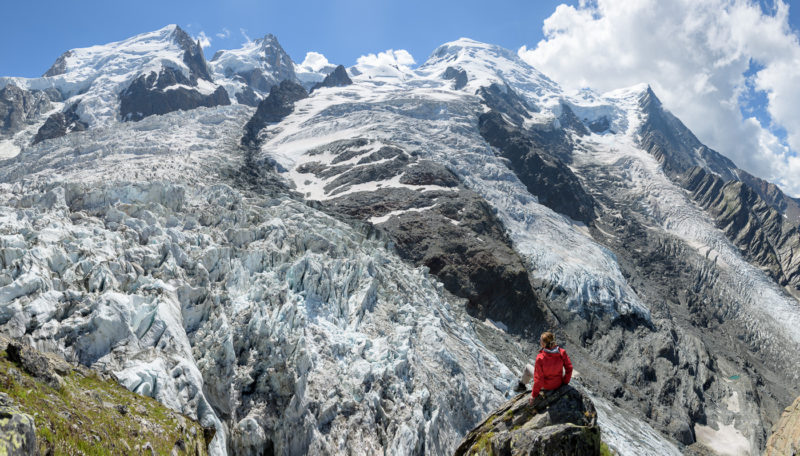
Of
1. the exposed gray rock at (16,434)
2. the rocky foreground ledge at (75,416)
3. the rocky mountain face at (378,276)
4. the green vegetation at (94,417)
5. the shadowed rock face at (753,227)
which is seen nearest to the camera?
the exposed gray rock at (16,434)

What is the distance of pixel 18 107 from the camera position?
17650cm

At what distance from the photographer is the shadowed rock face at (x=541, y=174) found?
131625 mm

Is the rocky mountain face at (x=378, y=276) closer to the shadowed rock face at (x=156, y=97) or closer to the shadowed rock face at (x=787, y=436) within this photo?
the shadowed rock face at (x=156, y=97)

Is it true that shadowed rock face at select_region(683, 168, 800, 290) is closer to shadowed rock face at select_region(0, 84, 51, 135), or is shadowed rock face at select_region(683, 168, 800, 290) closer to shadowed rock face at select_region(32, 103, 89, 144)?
shadowed rock face at select_region(32, 103, 89, 144)

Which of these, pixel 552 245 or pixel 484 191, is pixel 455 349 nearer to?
pixel 552 245

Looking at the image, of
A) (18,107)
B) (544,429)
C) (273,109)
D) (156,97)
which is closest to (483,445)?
Result: (544,429)

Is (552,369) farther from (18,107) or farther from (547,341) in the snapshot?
(18,107)

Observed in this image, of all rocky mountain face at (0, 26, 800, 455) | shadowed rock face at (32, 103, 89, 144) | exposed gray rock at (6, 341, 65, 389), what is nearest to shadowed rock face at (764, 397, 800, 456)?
rocky mountain face at (0, 26, 800, 455)

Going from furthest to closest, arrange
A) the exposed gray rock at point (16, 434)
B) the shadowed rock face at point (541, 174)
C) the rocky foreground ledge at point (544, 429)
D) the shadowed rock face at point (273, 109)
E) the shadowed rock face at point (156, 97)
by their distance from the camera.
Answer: the shadowed rock face at point (156, 97), the shadowed rock face at point (273, 109), the shadowed rock face at point (541, 174), the rocky foreground ledge at point (544, 429), the exposed gray rock at point (16, 434)

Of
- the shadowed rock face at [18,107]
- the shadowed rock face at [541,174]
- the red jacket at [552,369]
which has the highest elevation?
the shadowed rock face at [541,174]

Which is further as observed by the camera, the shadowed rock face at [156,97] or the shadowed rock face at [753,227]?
the shadowed rock face at [156,97]

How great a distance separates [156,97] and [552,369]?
685 feet

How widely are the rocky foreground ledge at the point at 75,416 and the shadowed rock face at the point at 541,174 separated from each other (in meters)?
124

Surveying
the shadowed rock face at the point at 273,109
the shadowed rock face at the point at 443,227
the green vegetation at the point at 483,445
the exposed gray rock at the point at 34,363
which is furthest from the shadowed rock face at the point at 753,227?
the exposed gray rock at the point at 34,363
